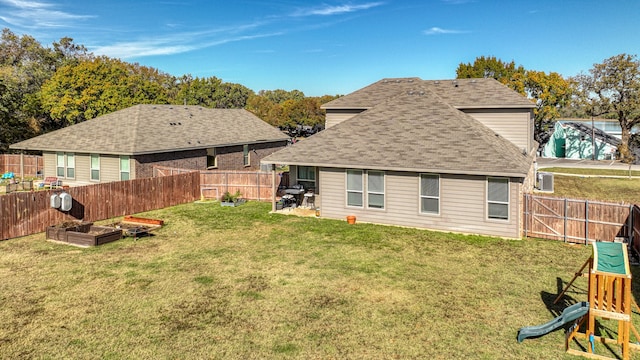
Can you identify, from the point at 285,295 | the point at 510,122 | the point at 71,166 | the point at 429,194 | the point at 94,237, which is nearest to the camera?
the point at 285,295

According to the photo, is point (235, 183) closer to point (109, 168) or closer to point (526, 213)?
point (109, 168)

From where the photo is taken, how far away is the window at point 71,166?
88.7 ft

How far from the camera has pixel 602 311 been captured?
786cm

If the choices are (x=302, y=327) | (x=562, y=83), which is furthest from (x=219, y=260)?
(x=562, y=83)

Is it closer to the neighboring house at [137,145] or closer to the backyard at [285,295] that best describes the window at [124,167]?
the neighboring house at [137,145]

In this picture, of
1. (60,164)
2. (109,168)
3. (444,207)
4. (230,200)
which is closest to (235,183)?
(230,200)

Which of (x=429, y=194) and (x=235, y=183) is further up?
(x=235, y=183)

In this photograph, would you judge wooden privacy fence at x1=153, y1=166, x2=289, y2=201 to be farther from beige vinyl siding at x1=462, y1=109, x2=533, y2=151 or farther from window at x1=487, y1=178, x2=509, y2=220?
window at x1=487, y1=178, x2=509, y2=220

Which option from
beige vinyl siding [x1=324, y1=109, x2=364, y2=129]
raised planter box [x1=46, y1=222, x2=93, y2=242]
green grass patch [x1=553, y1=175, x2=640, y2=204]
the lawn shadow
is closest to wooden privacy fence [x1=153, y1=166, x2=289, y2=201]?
beige vinyl siding [x1=324, y1=109, x2=364, y2=129]

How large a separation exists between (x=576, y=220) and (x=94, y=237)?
17798 millimetres

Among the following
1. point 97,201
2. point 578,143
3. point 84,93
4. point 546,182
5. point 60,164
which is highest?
point 84,93

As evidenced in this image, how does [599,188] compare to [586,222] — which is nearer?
[586,222]

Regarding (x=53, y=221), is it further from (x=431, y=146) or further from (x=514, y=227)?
(x=514, y=227)

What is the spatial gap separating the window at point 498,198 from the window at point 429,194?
6.54 ft
